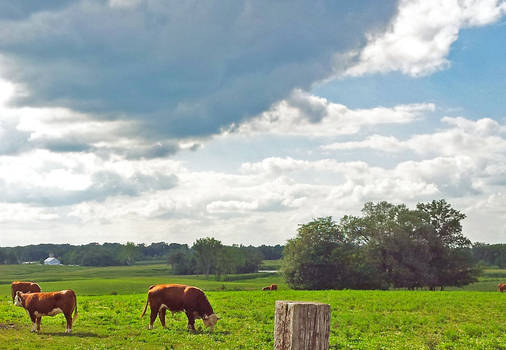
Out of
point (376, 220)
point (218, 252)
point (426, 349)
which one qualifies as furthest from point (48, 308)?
point (218, 252)

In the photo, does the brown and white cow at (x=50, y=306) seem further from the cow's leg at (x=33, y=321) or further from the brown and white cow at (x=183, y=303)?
the brown and white cow at (x=183, y=303)

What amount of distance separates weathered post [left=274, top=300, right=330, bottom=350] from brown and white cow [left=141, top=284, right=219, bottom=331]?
18.1 metres

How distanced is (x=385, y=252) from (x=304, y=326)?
74.0 meters

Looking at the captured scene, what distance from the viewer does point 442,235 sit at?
252 feet

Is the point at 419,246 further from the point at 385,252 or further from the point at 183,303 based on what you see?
the point at 183,303

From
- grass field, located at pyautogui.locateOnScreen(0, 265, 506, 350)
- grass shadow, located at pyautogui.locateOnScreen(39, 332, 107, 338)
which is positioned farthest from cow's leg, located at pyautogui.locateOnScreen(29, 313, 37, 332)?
grass shadow, located at pyautogui.locateOnScreen(39, 332, 107, 338)

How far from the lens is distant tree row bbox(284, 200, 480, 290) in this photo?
234 ft

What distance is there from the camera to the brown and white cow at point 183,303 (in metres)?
22.9

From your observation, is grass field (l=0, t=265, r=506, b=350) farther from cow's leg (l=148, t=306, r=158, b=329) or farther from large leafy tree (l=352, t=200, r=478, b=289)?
large leafy tree (l=352, t=200, r=478, b=289)

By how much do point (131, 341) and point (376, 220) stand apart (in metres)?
62.8

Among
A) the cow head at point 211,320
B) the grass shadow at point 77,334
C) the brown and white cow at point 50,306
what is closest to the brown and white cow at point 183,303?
the cow head at point 211,320

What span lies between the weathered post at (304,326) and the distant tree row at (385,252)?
66.6 metres

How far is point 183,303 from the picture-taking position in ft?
76.5

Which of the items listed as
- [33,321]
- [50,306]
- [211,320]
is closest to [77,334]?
[50,306]
